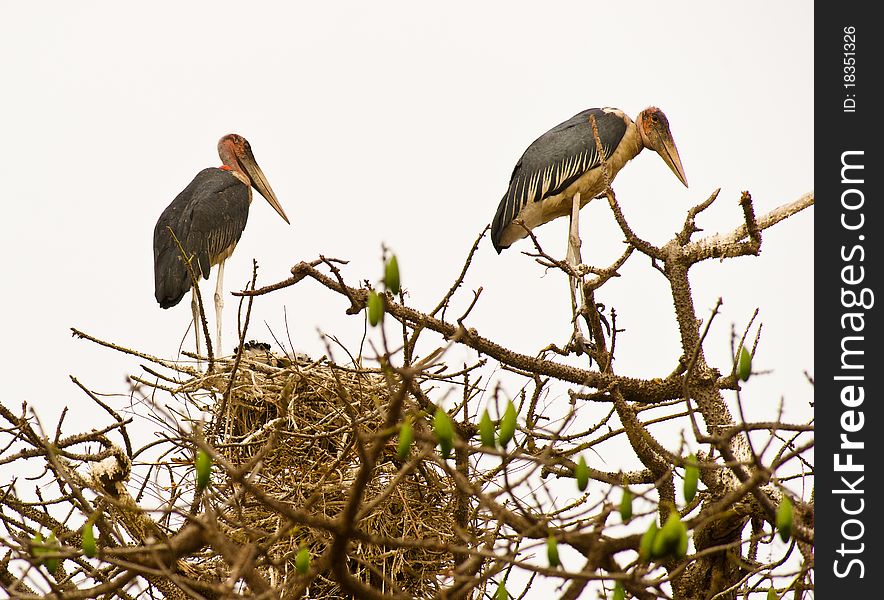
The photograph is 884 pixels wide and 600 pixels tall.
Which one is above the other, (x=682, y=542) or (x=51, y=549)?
(x=682, y=542)

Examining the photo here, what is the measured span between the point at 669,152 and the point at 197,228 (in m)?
3.36

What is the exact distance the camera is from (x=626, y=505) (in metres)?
2.47

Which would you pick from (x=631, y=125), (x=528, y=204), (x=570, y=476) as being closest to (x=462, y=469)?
(x=570, y=476)

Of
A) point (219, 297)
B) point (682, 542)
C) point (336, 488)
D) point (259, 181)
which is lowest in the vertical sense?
point (682, 542)

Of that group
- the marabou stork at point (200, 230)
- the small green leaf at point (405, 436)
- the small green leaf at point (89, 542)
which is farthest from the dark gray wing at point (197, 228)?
the small green leaf at point (405, 436)

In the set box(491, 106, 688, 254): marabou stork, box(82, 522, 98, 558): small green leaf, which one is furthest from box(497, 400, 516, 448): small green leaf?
box(491, 106, 688, 254): marabou stork

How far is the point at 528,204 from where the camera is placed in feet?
24.5

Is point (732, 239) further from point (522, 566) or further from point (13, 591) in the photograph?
point (13, 591)

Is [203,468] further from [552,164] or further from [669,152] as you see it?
[669,152]

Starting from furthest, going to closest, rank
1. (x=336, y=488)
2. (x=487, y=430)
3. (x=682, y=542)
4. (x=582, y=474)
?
(x=336, y=488) → (x=582, y=474) → (x=487, y=430) → (x=682, y=542)

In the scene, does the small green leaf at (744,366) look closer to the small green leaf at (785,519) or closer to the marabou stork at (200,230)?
the small green leaf at (785,519)

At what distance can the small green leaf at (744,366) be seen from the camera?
2.72m

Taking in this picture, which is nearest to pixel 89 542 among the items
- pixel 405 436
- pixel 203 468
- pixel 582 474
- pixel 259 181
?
pixel 203 468

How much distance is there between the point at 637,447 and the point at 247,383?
6.45ft
